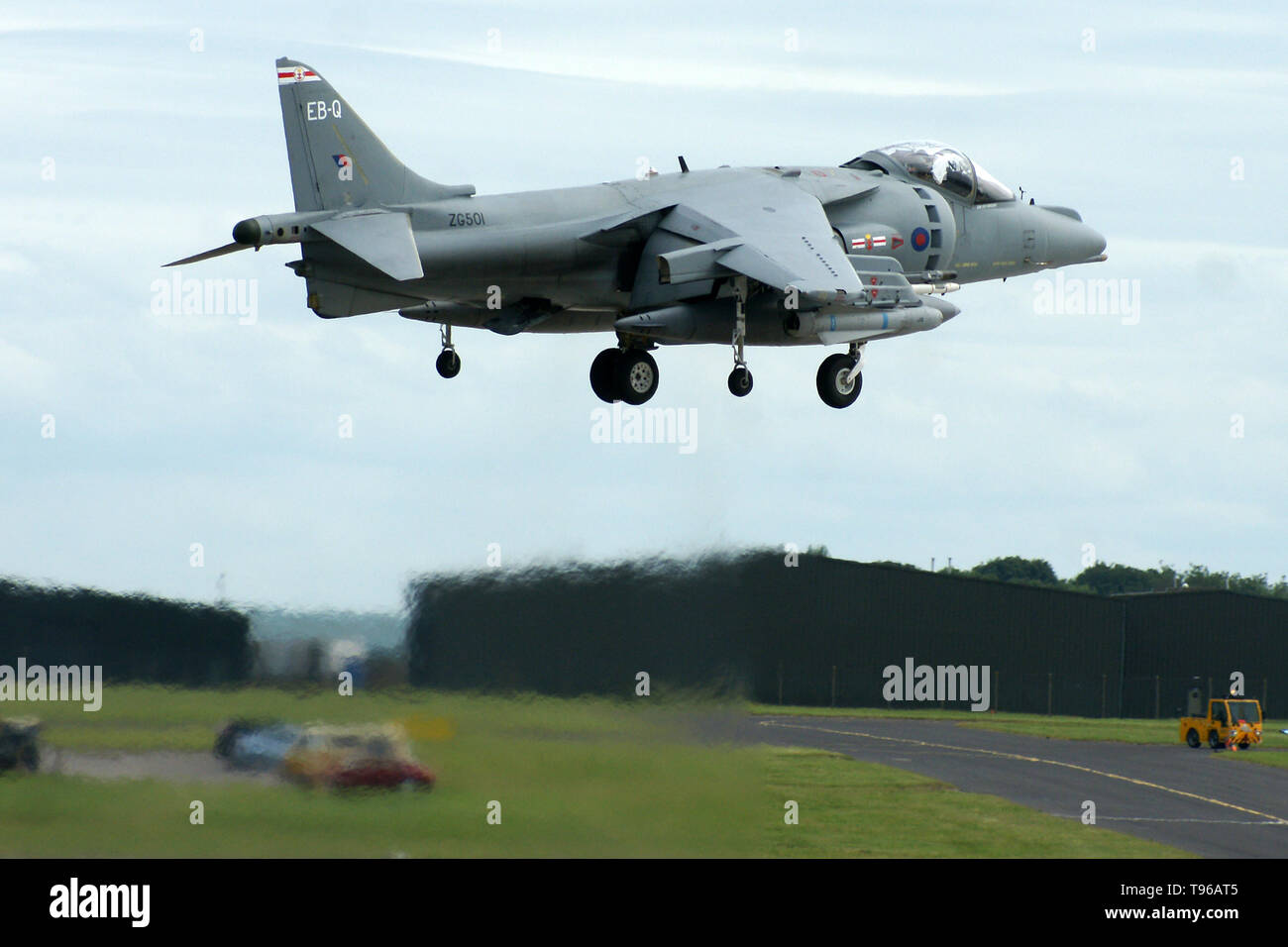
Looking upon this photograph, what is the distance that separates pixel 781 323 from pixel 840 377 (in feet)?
5.86

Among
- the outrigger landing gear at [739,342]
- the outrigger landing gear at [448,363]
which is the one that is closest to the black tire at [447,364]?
the outrigger landing gear at [448,363]

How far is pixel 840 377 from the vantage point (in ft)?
88.2

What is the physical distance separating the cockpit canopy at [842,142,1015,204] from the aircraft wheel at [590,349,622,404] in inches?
227

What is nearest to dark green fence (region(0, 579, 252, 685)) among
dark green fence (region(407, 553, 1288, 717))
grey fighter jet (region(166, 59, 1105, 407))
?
dark green fence (region(407, 553, 1288, 717))

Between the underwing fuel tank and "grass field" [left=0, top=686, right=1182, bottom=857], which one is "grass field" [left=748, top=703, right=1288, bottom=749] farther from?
"grass field" [left=0, top=686, right=1182, bottom=857]

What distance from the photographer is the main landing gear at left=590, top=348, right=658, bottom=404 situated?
26438mm

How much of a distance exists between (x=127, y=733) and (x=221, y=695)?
44.9 inches

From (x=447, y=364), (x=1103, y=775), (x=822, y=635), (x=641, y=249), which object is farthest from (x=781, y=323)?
(x=822, y=635)

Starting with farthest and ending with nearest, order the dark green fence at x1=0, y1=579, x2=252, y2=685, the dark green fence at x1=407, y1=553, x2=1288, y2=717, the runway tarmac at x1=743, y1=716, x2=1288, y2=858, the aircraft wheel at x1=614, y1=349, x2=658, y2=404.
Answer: the runway tarmac at x1=743, y1=716, x2=1288, y2=858 < the aircraft wheel at x1=614, y1=349, x2=658, y2=404 < the dark green fence at x1=407, y1=553, x2=1288, y2=717 < the dark green fence at x1=0, y1=579, x2=252, y2=685

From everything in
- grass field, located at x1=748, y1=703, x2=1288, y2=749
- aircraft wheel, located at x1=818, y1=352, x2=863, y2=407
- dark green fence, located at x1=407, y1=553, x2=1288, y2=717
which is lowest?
grass field, located at x1=748, y1=703, x2=1288, y2=749

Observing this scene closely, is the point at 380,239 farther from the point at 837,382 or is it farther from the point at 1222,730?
the point at 1222,730

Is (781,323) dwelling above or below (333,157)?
below

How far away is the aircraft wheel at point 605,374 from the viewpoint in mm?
26625
